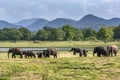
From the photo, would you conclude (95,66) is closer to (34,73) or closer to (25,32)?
(34,73)

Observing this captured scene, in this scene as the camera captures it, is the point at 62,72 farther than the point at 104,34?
No

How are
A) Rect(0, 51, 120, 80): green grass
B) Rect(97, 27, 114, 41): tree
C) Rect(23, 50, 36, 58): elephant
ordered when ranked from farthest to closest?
Rect(97, 27, 114, 41): tree < Rect(23, 50, 36, 58): elephant < Rect(0, 51, 120, 80): green grass

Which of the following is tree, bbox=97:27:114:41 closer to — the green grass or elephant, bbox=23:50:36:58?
elephant, bbox=23:50:36:58

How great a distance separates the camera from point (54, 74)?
83.5 feet

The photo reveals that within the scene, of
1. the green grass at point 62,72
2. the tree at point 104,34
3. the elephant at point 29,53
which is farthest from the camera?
the tree at point 104,34

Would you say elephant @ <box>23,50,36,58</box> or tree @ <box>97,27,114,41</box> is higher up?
tree @ <box>97,27,114,41</box>

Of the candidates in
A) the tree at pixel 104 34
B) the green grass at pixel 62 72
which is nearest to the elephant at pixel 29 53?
the green grass at pixel 62 72

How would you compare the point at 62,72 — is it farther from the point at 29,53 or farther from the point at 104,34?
the point at 104,34

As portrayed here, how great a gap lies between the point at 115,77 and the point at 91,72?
2208mm

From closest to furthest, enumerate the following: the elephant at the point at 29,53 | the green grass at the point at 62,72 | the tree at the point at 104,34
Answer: the green grass at the point at 62,72
the elephant at the point at 29,53
the tree at the point at 104,34

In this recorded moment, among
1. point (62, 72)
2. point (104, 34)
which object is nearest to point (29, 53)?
point (62, 72)

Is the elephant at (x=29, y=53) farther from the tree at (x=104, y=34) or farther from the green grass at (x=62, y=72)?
the tree at (x=104, y=34)

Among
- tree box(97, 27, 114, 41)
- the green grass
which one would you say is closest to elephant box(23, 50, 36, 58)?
the green grass

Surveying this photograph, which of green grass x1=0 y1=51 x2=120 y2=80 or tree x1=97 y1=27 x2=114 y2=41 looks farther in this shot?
tree x1=97 y1=27 x2=114 y2=41
